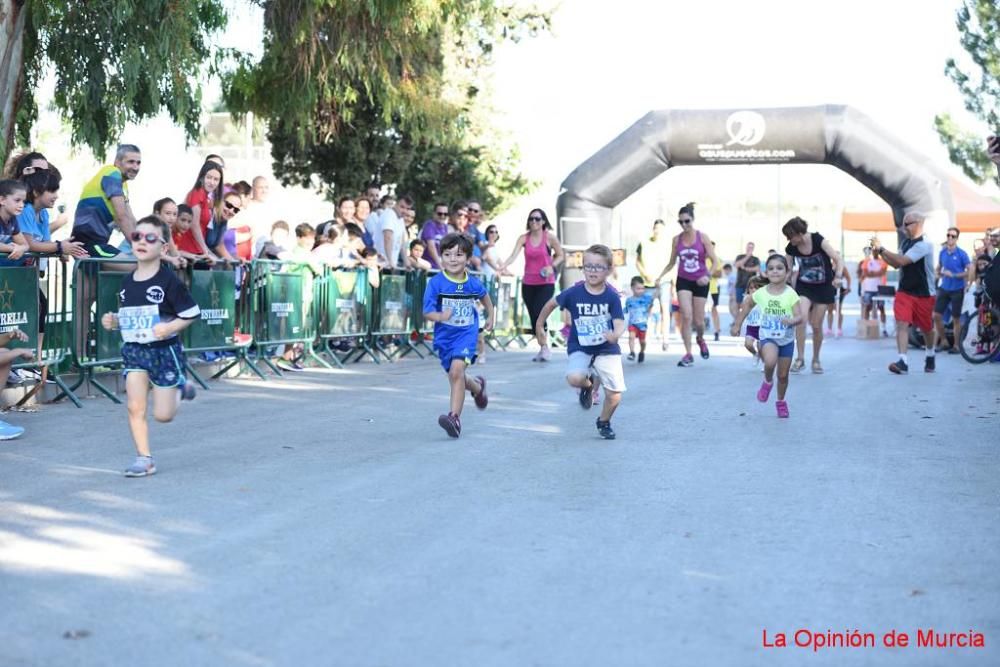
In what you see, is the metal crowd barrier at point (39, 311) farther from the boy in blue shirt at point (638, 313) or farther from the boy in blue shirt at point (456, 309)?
the boy in blue shirt at point (638, 313)

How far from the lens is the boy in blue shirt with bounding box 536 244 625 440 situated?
10.0 m

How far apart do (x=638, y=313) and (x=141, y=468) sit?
1213 cm

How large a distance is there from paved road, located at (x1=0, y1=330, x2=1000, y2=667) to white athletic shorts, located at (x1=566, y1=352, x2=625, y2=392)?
0.43 m

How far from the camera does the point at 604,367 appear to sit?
10.1m

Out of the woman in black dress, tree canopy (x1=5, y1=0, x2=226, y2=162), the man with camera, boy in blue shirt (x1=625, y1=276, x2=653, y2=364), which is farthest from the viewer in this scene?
boy in blue shirt (x1=625, y1=276, x2=653, y2=364)

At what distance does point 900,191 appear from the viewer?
27.0m

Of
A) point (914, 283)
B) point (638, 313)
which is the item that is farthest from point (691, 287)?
point (914, 283)

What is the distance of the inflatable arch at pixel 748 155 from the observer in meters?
27.0

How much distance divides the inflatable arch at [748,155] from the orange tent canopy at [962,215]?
6.09 metres

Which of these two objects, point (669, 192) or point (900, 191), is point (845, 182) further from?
point (900, 191)

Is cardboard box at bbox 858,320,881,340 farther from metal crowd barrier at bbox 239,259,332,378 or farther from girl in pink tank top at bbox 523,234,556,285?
metal crowd barrier at bbox 239,259,332,378

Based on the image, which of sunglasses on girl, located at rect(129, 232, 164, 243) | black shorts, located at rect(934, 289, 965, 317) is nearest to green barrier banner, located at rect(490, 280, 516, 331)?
black shorts, located at rect(934, 289, 965, 317)

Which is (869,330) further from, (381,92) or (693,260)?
(381,92)

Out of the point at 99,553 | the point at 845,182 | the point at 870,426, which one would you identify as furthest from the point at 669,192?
the point at 99,553
